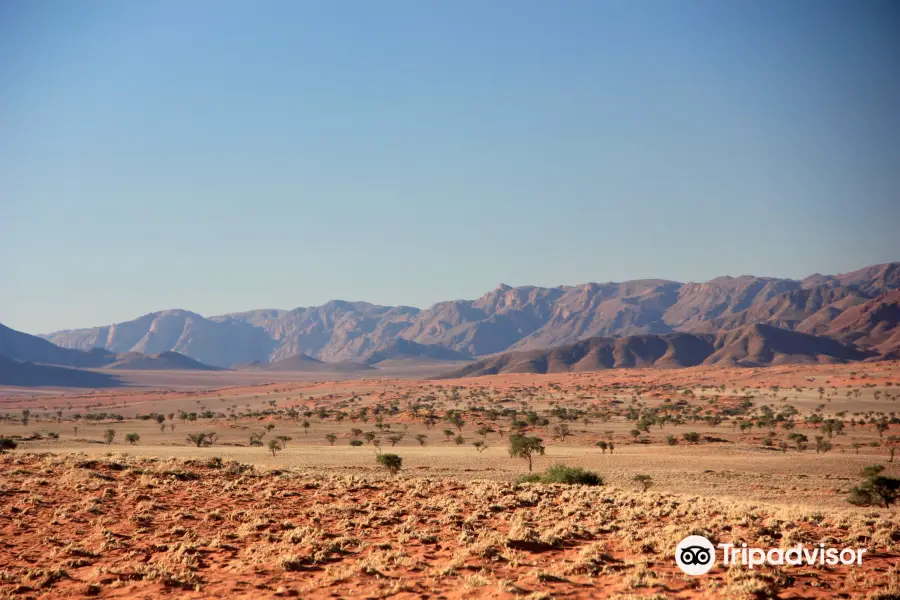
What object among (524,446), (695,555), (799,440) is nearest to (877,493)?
(524,446)

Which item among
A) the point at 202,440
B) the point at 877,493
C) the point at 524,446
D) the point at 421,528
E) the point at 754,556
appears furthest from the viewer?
the point at 202,440

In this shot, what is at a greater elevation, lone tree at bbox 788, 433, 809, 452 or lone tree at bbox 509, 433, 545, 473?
lone tree at bbox 509, 433, 545, 473

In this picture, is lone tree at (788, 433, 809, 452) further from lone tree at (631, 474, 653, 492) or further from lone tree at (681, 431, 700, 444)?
lone tree at (631, 474, 653, 492)

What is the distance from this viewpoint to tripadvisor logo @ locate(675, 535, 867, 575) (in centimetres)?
1283

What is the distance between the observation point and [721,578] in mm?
12164

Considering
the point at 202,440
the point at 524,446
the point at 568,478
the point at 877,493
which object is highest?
the point at 568,478

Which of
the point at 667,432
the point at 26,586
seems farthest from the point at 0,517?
the point at 667,432

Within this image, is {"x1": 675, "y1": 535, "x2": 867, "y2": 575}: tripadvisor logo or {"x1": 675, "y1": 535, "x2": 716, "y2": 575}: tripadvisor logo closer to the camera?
{"x1": 675, "y1": 535, "x2": 716, "y2": 575}: tripadvisor logo

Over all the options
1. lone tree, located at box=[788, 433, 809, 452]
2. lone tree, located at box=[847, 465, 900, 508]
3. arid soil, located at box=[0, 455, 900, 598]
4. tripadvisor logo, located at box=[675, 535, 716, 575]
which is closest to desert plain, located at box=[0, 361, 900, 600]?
arid soil, located at box=[0, 455, 900, 598]

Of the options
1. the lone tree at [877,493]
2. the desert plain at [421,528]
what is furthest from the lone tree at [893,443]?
the lone tree at [877,493]

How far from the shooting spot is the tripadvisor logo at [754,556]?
505 inches

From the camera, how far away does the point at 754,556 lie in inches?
522

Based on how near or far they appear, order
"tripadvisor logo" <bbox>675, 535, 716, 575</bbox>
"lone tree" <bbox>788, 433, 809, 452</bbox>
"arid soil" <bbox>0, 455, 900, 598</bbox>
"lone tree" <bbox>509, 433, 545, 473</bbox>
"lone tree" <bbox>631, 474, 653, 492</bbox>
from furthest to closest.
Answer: "lone tree" <bbox>788, 433, 809, 452</bbox>
"lone tree" <bbox>509, 433, 545, 473</bbox>
"lone tree" <bbox>631, 474, 653, 492</bbox>
"tripadvisor logo" <bbox>675, 535, 716, 575</bbox>
"arid soil" <bbox>0, 455, 900, 598</bbox>

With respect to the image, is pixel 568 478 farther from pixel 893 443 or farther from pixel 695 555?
pixel 893 443
